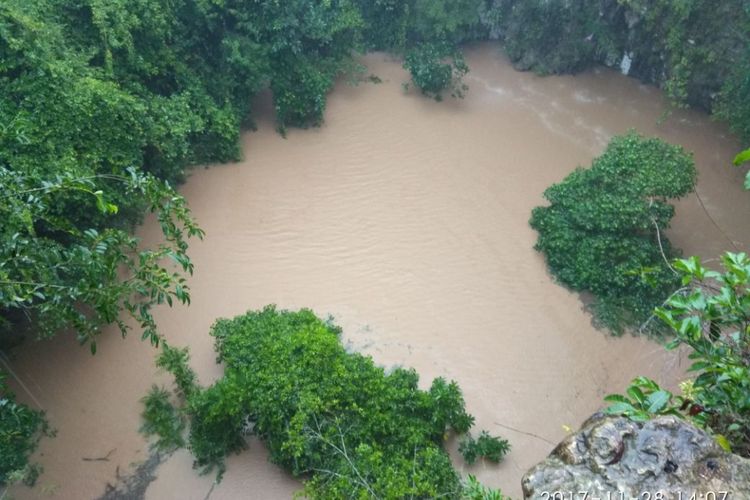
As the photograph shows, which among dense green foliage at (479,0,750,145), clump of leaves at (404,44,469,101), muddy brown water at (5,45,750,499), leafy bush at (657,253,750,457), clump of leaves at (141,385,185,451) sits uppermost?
leafy bush at (657,253,750,457)

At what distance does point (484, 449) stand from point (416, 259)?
3777mm

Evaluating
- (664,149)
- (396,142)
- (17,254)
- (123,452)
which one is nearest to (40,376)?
(123,452)

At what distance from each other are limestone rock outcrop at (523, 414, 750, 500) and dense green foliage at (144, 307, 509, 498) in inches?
156

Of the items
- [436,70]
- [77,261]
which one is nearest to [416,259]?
A: [436,70]

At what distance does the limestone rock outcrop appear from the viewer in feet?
8.57

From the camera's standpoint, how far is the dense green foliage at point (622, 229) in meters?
9.72

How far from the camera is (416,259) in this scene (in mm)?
10633

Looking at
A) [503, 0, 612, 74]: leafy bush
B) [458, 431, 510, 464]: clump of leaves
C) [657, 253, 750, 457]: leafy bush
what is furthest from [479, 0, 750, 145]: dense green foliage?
[657, 253, 750, 457]: leafy bush

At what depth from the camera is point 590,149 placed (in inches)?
496

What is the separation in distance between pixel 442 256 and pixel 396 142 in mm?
3415

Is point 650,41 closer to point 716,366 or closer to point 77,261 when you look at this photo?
point 716,366

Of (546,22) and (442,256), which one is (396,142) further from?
(546,22)

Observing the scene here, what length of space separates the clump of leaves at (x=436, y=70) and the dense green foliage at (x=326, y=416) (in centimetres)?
744
